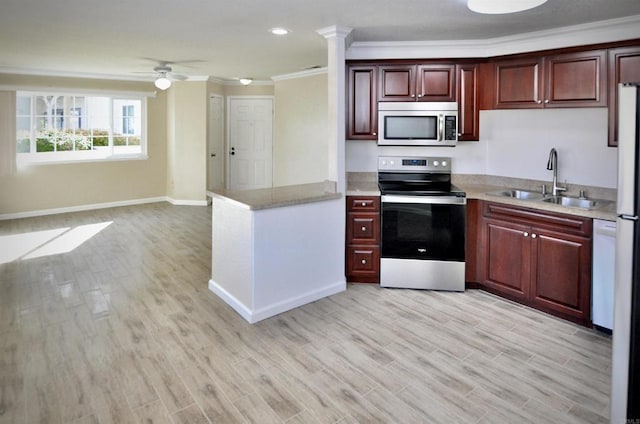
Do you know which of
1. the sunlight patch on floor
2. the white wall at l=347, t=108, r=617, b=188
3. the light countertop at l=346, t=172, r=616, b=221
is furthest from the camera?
the sunlight patch on floor

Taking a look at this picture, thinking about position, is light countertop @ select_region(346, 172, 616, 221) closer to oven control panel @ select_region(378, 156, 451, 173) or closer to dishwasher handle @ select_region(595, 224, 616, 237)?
dishwasher handle @ select_region(595, 224, 616, 237)

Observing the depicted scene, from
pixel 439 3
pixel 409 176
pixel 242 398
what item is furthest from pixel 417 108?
pixel 242 398

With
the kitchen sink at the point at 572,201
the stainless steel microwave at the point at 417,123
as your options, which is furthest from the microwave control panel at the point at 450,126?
the kitchen sink at the point at 572,201

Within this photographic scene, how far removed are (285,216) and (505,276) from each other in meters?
1.94

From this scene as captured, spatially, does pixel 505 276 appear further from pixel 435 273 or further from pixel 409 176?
pixel 409 176

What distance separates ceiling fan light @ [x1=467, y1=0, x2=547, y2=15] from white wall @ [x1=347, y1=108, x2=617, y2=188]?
1423 millimetres

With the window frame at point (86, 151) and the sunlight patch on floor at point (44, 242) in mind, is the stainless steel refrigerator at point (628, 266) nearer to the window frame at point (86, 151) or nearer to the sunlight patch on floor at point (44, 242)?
the sunlight patch on floor at point (44, 242)

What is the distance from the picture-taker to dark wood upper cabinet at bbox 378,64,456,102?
409 cm

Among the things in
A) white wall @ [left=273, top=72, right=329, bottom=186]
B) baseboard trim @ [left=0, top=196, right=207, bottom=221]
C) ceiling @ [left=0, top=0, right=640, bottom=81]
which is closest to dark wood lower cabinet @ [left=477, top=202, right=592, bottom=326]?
ceiling @ [left=0, top=0, right=640, bottom=81]

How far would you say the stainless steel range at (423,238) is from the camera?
3.78 metres

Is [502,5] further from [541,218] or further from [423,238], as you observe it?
[423,238]

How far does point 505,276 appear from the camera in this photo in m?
3.64

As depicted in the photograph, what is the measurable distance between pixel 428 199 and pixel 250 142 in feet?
17.5

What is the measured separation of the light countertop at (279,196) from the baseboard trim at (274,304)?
789 mm
